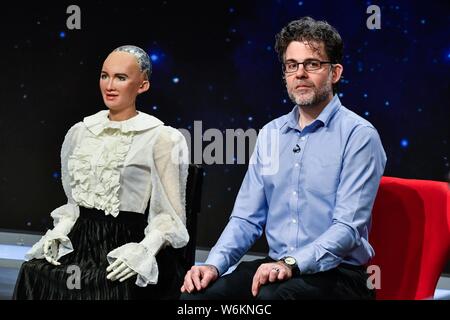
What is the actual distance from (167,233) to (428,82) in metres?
2.14

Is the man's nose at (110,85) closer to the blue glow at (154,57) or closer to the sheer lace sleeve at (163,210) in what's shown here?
the sheer lace sleeve at (163,210)

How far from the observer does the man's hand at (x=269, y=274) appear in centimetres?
308

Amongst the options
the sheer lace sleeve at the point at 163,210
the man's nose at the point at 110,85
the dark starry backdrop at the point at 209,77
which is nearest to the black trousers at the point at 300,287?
the sheer lace sleeve at the point at 163,210

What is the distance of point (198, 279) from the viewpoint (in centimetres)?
317

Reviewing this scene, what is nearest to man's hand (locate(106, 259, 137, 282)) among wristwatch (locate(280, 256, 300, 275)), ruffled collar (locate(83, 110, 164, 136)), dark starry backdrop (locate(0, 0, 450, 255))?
ruffled collar (locate(83, 110, 164, 136))

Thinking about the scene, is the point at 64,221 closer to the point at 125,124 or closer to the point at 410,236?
the point at 125,124

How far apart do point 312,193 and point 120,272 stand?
877 mm

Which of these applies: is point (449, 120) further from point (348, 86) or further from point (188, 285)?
point (188, 285)

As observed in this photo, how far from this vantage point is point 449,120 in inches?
198

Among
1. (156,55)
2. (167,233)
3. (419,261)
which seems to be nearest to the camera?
(419,261)

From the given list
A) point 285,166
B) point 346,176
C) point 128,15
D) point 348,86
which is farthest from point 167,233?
point 128,15

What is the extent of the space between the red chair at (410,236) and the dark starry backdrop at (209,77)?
175 cm

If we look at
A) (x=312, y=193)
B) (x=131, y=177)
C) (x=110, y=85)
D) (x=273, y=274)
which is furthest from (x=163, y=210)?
(x=273, y=274)

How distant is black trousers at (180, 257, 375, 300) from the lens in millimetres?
3076
